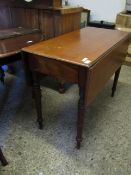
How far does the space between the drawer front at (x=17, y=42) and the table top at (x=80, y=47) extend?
173 mm

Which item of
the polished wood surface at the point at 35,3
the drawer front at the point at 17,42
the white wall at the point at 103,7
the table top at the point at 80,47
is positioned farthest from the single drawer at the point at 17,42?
the white wall at the point at 103,7

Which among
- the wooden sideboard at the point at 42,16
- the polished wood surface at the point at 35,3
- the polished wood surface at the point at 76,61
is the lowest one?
the polished wood surface at the point at 76,61

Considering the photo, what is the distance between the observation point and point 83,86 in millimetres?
1027

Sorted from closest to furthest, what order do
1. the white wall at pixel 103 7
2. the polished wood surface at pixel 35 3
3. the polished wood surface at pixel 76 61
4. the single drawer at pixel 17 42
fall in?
the polished wood surface at pixel 76 61
the single drawer at pixel 17 42
the polished wood surface at pixel 35 3
the white wall at pixel 103 7

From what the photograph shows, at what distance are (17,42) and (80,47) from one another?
1.80ft

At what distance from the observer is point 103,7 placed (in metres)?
2.99

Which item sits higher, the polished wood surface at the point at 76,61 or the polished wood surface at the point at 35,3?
the polished wood surface at the point at 35,3

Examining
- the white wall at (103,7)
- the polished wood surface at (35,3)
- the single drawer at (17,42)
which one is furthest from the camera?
the white wall at (103,7)

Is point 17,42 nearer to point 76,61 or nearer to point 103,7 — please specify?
point 76,61

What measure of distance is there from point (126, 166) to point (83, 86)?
0.70 m

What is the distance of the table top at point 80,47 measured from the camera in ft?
3.38

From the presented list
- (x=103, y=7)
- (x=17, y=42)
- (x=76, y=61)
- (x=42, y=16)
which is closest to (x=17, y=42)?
(x=17, y=42)

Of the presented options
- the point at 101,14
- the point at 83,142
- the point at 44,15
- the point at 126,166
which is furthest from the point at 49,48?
the point at 101,14

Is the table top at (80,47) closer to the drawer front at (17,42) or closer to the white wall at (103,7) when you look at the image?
the drawer front at (17,42)
